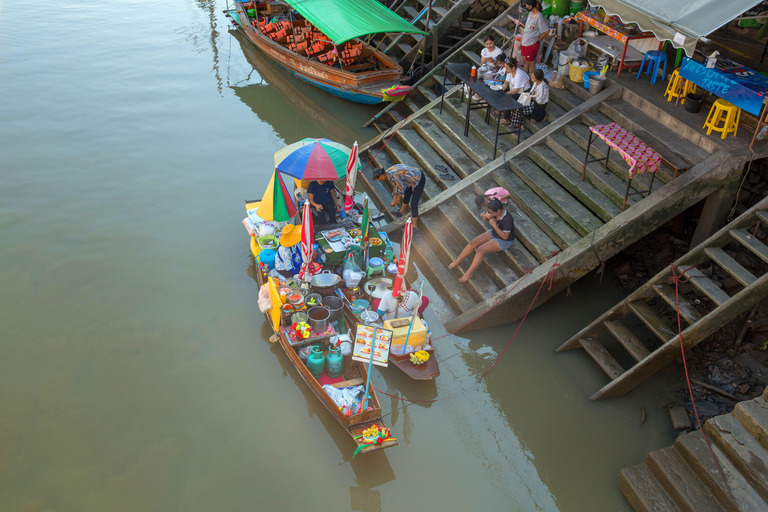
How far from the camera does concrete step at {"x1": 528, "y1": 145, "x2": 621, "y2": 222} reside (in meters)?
7.98

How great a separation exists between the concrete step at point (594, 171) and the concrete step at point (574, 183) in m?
0.06

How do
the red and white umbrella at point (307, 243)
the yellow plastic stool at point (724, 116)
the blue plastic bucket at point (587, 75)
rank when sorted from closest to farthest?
the red and white umbrella at point (307, 243), the yellow plastic stool at point (724, 116), the blue plastic bucket at point (587, 75)

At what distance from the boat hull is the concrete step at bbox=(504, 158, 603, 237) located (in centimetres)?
483

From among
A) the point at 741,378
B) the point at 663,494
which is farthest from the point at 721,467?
the point at 741,378

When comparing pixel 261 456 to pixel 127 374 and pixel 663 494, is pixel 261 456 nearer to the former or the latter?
pixel 127 374

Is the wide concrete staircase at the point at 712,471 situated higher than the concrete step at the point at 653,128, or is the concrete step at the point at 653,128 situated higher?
the concrete step at the point at 653,128

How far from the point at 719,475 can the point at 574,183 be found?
175 inches

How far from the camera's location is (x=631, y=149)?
7.64m

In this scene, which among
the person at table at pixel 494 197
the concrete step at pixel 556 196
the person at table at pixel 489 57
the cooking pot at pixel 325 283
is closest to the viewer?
the cooking pot at pixel 325 283

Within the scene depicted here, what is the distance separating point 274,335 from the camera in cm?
759

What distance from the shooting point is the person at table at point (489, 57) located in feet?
35.2

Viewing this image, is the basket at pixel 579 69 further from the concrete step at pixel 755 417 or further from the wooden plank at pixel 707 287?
the concrete step at pixel 755 417

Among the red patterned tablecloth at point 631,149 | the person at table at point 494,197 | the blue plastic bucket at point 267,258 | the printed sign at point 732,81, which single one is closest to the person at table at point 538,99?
the red patterned tablecloth at point 631,149

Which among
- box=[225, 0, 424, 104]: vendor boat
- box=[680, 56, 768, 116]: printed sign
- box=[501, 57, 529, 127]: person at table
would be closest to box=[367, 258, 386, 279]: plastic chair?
box=[501, 57, 529, 127]: person at table
